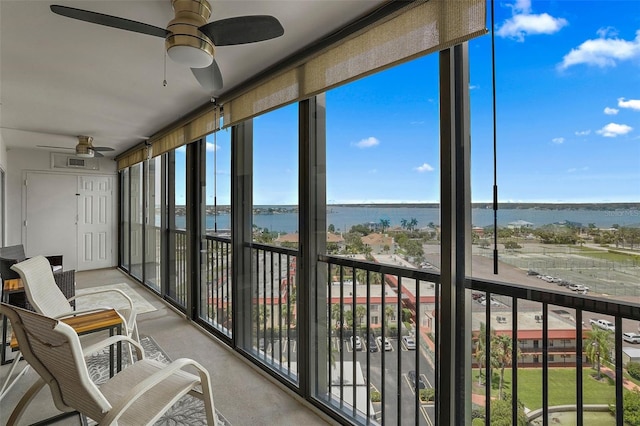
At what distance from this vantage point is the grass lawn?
3.95ft

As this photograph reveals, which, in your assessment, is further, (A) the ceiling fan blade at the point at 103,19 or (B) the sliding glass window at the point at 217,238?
(B) the sliding glass window at the point at 217,238

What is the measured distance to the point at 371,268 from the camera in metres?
1.95

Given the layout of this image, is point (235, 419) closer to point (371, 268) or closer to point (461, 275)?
point (371, 268)

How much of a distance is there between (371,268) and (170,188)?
3.65 m

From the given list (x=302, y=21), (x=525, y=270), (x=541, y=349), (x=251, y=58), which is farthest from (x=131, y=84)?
(x=541, y=349)

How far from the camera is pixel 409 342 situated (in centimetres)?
182

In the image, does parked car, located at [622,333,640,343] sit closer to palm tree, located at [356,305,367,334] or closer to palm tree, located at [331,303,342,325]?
palm tree, located at [356,305,367,334]

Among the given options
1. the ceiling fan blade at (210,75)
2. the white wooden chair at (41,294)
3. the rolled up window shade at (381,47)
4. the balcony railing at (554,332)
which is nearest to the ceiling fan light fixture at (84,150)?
the white wooden chair at (41,294)

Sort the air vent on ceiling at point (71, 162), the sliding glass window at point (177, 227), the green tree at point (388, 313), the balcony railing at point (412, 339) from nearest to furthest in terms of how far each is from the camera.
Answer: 1. the balcony railing at point (412, 339)
2. the green tree at point (388, 313)
3. the sliding glass window at point (177, 227)
4. the air vent on ceiling at point (71, 162)

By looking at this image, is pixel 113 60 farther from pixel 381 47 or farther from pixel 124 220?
pixel 124 220

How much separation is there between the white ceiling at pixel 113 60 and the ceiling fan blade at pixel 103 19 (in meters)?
0.28

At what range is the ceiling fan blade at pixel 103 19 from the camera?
4.55 ft

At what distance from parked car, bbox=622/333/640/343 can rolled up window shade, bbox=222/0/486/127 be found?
4.08ft

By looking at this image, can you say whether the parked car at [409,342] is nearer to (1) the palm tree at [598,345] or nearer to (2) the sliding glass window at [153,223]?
(1) the palm tree at [598,345]
